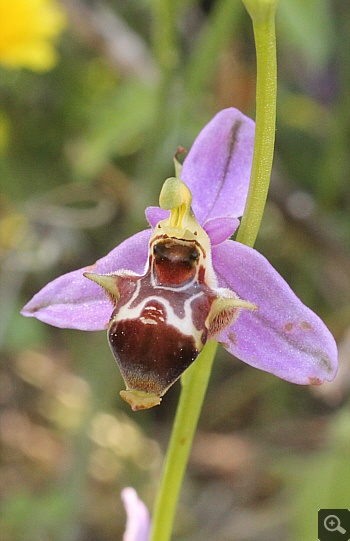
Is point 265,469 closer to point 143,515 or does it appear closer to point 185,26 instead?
point 143,515

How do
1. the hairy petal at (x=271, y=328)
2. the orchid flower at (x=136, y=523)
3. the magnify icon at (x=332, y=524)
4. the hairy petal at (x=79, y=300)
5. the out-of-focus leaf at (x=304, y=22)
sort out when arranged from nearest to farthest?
the hairy petal at (x=271, y=328) < the hairy petal at (x=79, y=300) < the orchid flower at (x=136, y=523) < the magnify icon at (x=332, y=524) < the out-of-focus leaf at (x=304, y=22)

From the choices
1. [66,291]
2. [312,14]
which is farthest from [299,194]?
[66,291]

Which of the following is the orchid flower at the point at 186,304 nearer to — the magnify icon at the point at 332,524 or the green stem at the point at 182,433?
the green stem at the point at 182,433

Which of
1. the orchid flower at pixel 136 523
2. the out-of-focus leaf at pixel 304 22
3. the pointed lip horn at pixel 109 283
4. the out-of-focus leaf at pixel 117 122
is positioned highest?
the out-of-focus leaf at pixel 304 22

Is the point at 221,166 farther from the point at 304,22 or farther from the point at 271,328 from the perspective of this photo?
the point at 304,22

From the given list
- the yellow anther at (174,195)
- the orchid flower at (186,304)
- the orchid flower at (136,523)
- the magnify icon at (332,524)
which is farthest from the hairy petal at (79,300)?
the magnify icon at (332,524)

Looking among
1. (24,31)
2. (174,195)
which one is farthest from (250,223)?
(24,31)
